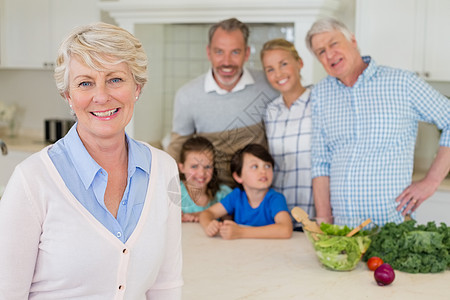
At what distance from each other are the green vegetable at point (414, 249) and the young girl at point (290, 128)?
74cm

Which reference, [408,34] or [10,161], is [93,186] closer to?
[408,34]

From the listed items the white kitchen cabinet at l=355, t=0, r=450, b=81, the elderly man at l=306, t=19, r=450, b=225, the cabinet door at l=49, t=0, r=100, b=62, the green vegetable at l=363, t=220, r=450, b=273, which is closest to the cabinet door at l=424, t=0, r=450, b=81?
the white kitchen cabinet at l=355, t=0, r=450, b=81

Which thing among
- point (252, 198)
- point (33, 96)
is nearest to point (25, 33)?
point (33, 96)

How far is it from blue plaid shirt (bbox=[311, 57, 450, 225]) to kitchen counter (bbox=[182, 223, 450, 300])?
17.1 inches

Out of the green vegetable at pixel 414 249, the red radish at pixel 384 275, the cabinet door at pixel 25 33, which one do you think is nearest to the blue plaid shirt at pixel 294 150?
the green vegetable at pixel 414 249

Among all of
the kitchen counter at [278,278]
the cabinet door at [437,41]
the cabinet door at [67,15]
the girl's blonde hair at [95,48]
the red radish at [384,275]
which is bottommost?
the kitchen counter at [278,278]

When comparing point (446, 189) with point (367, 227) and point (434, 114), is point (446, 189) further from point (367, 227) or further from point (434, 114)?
point (367, 227)

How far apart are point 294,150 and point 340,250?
862 millimetres

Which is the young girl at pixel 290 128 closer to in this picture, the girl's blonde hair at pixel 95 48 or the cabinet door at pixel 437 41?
the cabinet door at pixel 437 41

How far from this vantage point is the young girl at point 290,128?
2.56m

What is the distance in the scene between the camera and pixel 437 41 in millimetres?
3273

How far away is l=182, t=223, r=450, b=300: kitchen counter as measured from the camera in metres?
1.61

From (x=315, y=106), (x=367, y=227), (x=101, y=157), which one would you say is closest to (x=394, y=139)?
(x=315, y=106)

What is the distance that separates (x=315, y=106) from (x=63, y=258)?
1.55 meters
